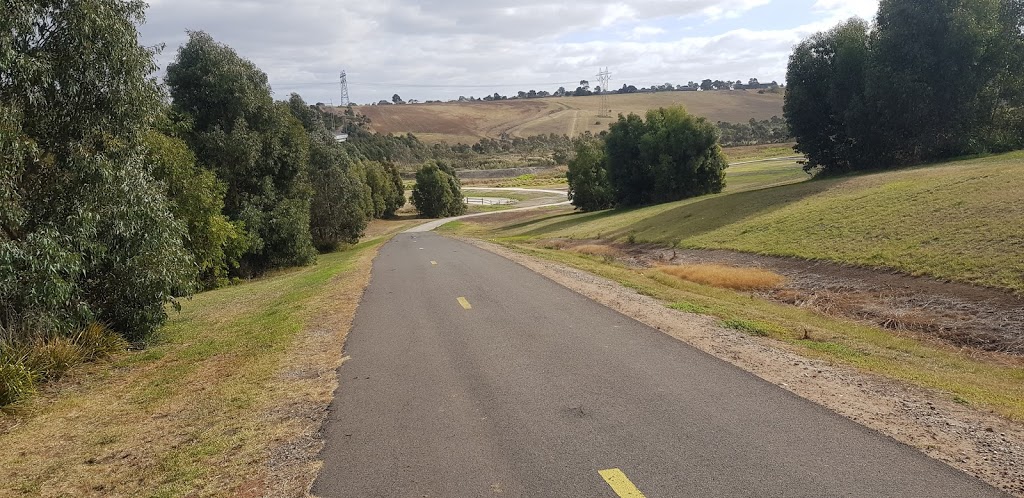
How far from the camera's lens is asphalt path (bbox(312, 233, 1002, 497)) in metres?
5.30

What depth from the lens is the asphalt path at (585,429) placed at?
209 inches

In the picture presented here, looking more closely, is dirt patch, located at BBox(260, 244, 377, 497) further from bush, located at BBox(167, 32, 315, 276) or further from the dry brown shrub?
bush, located at BBox(167, 32, 315, 276)

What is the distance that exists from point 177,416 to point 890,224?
863 inches

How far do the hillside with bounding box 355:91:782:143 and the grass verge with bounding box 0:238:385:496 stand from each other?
14886 cm

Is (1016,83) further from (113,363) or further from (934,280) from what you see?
(113,363)

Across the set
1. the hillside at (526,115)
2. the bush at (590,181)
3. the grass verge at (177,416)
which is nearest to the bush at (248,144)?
the grass verge at (177,416)

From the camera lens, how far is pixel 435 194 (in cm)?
8831

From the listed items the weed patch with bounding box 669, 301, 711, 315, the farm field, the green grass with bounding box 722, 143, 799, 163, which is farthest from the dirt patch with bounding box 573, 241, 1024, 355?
the green grass with bounding box 722, 143, 799, 163

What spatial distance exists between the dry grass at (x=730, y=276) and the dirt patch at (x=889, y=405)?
339 inches

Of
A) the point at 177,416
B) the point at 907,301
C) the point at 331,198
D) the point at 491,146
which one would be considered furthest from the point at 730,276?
the point at 491,146

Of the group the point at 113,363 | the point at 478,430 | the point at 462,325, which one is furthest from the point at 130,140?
the point at 478,430

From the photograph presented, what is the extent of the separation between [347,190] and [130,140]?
38.1 m

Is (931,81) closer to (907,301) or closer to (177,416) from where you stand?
(907,301)

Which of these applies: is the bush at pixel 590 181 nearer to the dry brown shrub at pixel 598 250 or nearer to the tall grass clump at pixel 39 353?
the dry brown shrub at pixel 598 250
